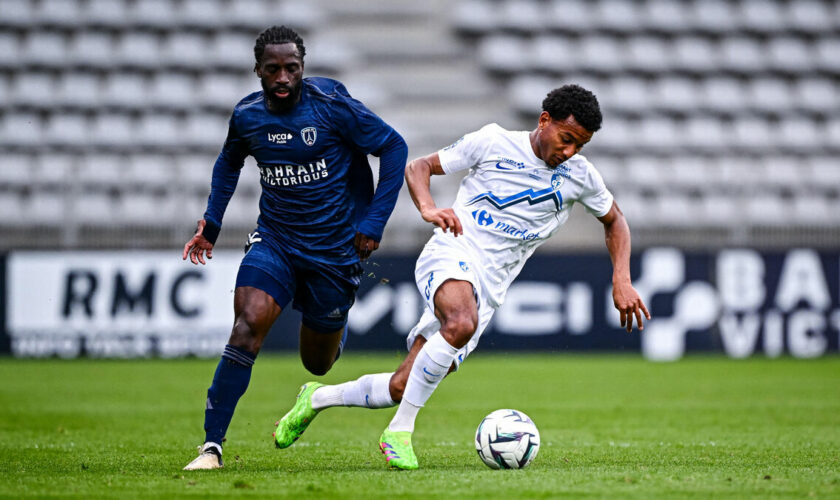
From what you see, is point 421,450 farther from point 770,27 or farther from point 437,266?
point 770,27

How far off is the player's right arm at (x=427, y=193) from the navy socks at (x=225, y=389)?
113 cm

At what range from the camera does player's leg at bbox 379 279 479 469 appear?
5.84 meters

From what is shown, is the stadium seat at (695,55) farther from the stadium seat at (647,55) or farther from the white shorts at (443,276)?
the white shorts at (443,276)

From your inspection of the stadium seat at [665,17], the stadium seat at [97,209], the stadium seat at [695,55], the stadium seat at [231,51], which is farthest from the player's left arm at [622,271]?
the stadium seat at [665,17]

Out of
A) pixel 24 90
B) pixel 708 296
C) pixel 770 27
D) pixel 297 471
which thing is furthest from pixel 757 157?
pixel 297 471

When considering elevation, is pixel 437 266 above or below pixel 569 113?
below

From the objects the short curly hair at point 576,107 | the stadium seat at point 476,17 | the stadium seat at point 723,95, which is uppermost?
the stadium seat at point 476,17

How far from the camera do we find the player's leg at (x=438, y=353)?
5.84 m

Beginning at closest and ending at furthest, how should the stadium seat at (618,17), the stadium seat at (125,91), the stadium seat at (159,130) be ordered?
the stadium seat at (159,130) < the stadium seat at (125,91) < the stadium seat at (618,17)

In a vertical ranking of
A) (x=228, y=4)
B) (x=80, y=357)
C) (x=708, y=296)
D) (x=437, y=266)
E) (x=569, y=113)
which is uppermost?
(x=228, y=4)

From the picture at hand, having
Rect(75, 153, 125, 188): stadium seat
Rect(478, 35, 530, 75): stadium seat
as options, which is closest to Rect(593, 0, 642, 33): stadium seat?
Rect(478, 35, 530, 75): stadium seat

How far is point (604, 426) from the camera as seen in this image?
8438 mm

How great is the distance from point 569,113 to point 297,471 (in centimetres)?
230

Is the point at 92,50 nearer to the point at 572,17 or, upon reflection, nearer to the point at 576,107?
the point at 572,17
